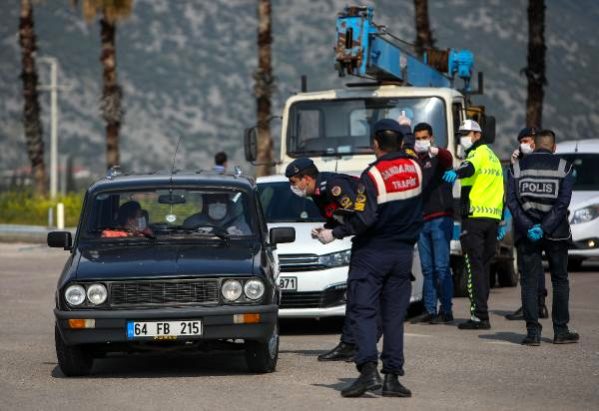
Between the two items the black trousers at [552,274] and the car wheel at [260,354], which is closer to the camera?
the car wheel at [260,354]

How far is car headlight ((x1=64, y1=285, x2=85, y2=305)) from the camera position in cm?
1198

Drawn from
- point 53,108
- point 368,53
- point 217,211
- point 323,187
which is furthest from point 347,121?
point 53,108

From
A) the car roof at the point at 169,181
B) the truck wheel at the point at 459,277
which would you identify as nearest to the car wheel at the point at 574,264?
the truck wheel at the point at 459,277

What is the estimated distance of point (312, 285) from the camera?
15.1m

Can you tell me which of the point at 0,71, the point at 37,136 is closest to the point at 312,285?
the point at 37,136

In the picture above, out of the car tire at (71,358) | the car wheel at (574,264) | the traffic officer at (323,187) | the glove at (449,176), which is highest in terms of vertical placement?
the traffic officer at (323,187)

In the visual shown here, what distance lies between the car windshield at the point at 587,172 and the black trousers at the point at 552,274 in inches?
428

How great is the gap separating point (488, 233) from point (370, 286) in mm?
5410

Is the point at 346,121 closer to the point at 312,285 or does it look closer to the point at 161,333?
the point at 312,285

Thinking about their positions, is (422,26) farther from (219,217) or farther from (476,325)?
(219,217)

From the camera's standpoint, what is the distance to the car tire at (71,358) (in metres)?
12.2

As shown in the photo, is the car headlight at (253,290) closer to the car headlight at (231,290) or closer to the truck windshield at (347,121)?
the car headlight at (231,290)

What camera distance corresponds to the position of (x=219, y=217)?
13.3m

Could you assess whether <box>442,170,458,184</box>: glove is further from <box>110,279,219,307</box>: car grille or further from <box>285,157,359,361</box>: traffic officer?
<box>110,279,219,307</box>: car grille
